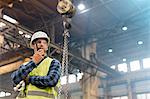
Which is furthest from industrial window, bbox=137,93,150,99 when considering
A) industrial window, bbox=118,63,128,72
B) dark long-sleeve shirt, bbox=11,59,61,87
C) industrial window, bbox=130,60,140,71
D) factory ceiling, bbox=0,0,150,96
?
dark long-sleeve shirt, bbox=11,59,61,87

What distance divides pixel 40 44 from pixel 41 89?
0.45 metres

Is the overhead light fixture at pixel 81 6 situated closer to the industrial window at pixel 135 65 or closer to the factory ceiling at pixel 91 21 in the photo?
the factory ceiling at pixel 91 21

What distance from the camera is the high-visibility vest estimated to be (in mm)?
2338

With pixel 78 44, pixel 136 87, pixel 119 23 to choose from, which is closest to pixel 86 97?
pixel 78 44

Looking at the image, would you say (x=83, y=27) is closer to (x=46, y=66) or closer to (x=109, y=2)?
(x=109, y=2)

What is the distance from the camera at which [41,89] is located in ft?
7.74

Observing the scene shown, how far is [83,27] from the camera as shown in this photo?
11773 mm

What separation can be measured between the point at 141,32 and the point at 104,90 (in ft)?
20.7

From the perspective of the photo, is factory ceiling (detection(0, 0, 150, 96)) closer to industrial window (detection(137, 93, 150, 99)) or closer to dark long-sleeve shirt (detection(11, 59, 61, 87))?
industrial window (detection(137, 93, 150, 99))

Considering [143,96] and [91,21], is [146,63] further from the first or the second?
[91,21]

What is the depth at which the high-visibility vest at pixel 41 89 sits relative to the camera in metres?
2.34

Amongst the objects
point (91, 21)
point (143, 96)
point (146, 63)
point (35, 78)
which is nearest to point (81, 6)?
point (91, 21)

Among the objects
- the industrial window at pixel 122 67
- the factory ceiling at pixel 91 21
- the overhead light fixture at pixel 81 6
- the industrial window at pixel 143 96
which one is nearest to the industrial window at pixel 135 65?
A: the industrial window at pixel 122 67

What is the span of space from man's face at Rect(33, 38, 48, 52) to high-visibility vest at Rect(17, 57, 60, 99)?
129 mm
